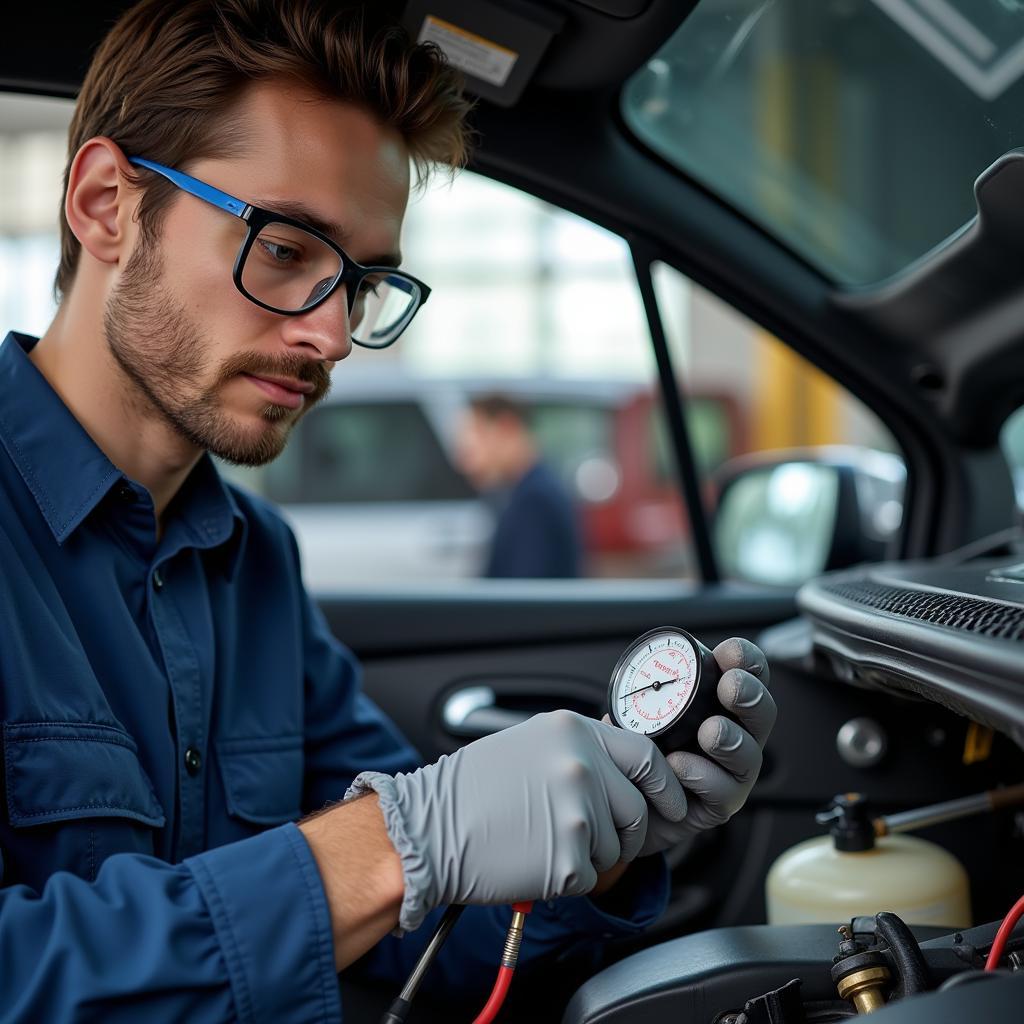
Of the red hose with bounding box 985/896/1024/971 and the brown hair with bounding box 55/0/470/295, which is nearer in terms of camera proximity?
the red hose with bounding box 985/896/1024/971

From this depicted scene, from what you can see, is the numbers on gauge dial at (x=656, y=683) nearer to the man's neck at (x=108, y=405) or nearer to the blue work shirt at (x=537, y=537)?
the man's neck at (x=108, y=405)

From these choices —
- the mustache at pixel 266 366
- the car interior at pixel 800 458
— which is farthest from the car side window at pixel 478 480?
the mustache at pixel 266 366

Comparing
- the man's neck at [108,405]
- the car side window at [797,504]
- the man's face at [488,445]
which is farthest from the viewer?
the man's face at [488,445]

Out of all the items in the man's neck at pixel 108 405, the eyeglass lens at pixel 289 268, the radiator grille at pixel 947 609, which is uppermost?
the eyeglass lens at pixel 289 268

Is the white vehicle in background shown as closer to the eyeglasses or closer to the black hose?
the eyeglasses

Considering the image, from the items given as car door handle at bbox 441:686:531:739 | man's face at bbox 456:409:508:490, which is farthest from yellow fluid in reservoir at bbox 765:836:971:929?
man's face at bbox 456:409:508:490

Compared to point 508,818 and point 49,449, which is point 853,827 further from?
point 49,449

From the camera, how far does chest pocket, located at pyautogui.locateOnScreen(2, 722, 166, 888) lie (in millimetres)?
1186

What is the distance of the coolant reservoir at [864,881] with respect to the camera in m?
1.40

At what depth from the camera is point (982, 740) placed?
157 cm

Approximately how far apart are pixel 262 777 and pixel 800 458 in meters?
1.36

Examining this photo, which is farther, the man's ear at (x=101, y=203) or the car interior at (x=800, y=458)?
the man's ear at (x=101, y=203)

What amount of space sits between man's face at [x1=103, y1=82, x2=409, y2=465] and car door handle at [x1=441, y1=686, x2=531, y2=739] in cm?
75

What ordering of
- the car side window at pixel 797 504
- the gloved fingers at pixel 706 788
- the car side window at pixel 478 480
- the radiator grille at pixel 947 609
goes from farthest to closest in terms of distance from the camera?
the car side window at pixel 478 480 → the car side window at pixel 797 504 → the gloved fingers at pixel 706 788 → the radiator grille at pixel 947 609
